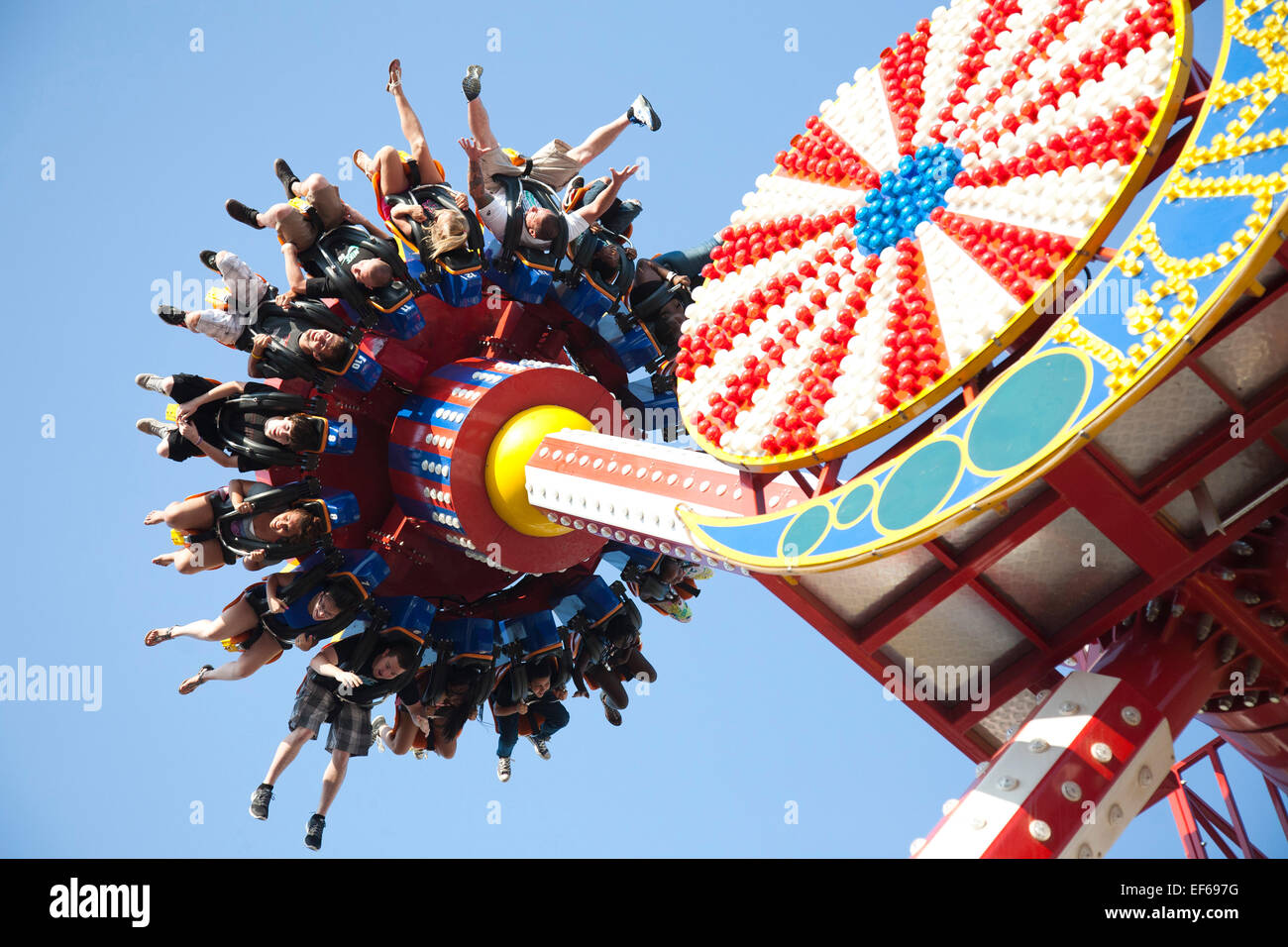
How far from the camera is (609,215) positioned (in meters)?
12.5

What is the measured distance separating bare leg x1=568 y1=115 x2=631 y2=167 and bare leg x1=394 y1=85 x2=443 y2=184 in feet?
4.49

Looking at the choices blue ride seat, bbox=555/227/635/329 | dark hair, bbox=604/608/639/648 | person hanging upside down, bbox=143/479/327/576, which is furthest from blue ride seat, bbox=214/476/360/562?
blue ride seat, bbox=555/227/635/329

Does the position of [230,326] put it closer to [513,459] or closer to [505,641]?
[513,459]

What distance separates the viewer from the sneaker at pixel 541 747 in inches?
523

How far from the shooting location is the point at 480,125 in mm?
11461

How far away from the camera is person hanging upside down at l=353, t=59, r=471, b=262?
11398mm

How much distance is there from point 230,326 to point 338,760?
13.5 feet

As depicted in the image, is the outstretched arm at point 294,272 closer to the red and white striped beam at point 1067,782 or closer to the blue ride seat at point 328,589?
the blue ride seat at point 328,589

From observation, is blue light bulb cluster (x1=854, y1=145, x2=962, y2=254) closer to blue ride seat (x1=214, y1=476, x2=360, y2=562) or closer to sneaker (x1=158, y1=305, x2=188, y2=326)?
blue ride seat (x1=214, y1=476, x2=360, y2=562)

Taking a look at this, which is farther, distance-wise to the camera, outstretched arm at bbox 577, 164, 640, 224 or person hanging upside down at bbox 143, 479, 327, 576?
outstretched arm at bbox 577, 164, 640, 224

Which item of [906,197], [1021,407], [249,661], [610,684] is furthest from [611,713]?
[1021,407]

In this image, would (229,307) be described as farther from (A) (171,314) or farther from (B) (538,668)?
(B) (538,668)

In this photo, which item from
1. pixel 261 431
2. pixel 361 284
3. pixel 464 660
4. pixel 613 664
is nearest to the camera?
pixel 261 431

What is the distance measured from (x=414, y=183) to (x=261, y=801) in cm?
575
